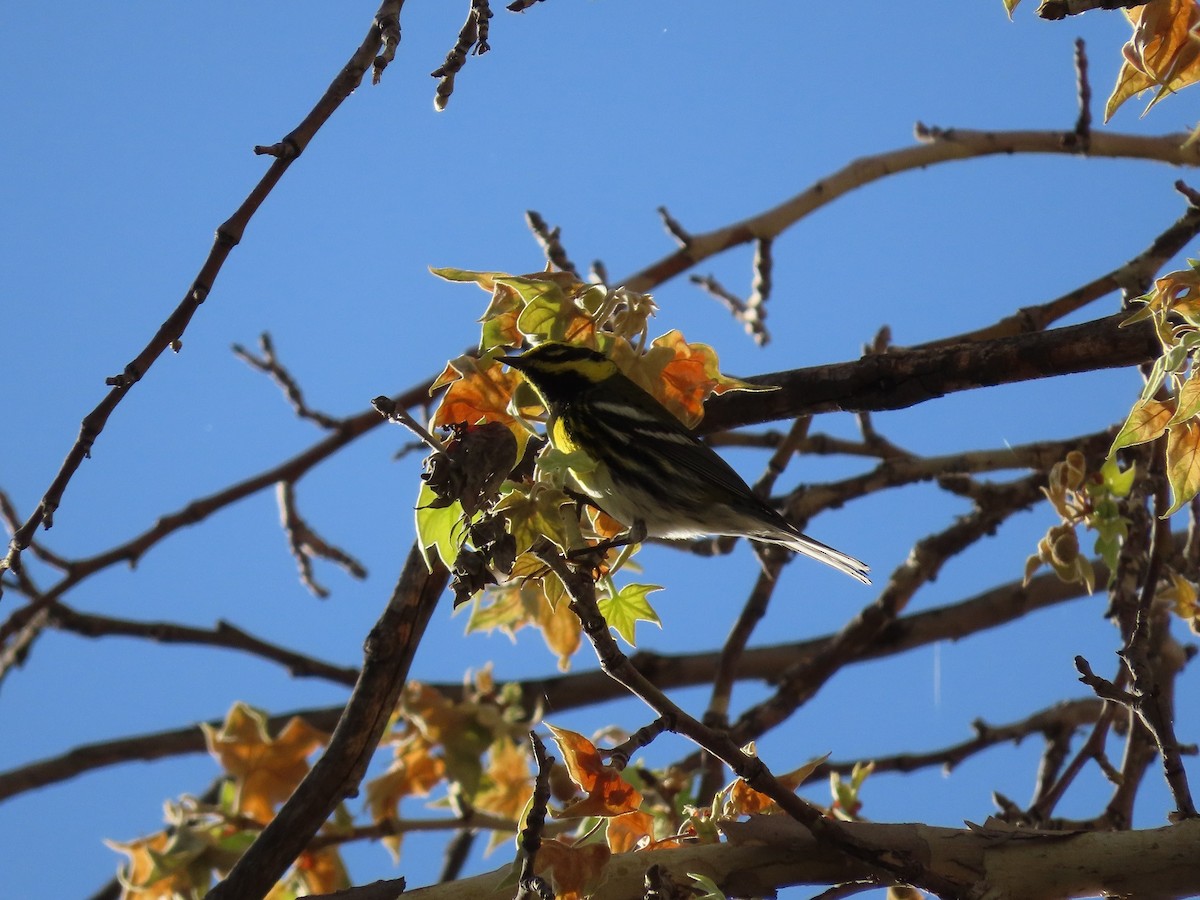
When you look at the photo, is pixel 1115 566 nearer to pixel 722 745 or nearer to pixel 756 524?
pixel 756 524

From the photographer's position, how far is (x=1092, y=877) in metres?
2.12

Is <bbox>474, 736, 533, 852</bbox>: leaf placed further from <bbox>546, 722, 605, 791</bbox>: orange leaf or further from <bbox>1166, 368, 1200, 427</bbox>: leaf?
<bbox>1166, 368, 1200, 427</bbox>: leaf

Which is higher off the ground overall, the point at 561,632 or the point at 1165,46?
the point at 1165,46

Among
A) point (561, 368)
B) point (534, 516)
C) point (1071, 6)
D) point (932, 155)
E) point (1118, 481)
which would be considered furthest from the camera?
point (932, 155)

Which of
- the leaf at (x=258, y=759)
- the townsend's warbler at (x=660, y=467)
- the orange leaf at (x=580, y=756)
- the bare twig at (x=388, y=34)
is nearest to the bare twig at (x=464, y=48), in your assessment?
the bare twig at (x=388, y=34)

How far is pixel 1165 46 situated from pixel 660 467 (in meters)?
1.52

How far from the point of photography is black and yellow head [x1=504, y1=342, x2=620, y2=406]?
223 centimetres

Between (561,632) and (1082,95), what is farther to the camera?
(1082,95)

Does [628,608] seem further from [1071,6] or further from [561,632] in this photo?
[1071,6]

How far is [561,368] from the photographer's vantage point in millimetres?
2629

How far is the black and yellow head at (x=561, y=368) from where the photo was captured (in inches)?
87.6

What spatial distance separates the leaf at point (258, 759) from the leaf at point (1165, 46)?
2340 millimetres

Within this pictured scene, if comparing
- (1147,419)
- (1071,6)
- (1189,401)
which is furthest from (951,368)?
(1071,6)

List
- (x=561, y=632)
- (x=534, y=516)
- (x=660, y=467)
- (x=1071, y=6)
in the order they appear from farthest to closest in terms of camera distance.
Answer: (x=660, y=467) < (x=561, y=632) < (x=534, y=516) < (x=1071, y=6)
